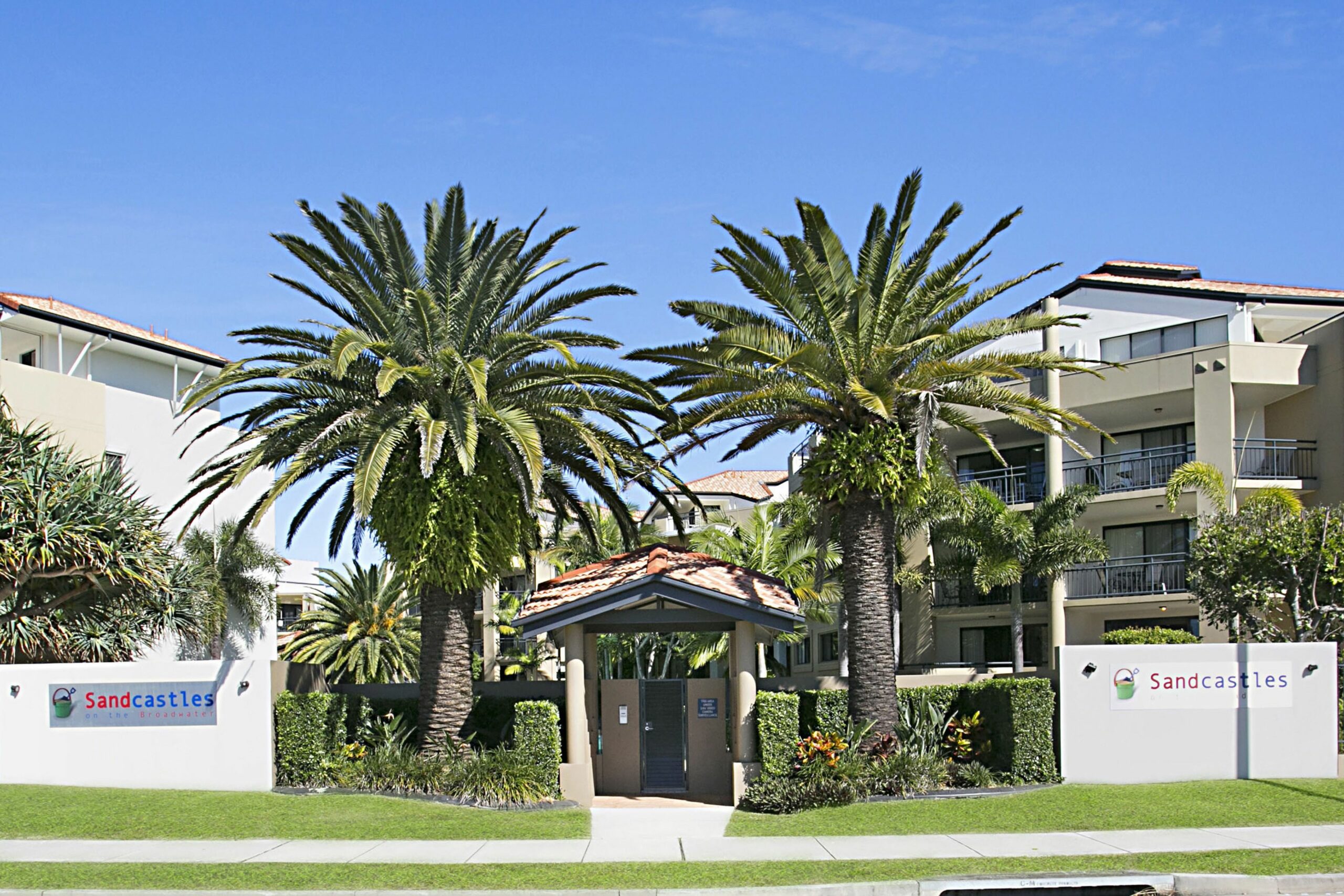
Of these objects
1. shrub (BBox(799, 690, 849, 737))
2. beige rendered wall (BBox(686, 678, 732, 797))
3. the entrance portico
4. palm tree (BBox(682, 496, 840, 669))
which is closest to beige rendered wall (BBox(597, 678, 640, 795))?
the entrance portico

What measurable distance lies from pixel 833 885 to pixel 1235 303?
97.4 ft

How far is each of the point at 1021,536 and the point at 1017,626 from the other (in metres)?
3.84

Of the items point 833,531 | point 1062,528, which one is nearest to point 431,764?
point 833,531

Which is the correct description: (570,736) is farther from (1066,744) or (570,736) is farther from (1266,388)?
(1266,388)

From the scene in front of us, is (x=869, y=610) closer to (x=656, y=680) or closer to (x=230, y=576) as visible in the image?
(x=656, y=680)

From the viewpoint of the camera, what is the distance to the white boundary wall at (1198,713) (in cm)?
2030

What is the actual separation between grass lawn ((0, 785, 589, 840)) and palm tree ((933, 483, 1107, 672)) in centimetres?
1799


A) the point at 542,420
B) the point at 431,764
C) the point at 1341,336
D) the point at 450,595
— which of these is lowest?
the point at 431,764

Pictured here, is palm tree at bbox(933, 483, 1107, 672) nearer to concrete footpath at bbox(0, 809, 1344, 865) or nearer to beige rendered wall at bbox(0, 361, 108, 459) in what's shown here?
concrete footpath at bbox(0, 809, 1344, 865)

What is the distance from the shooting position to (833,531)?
23.2 metres

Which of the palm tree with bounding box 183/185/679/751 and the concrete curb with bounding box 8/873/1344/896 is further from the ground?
the palm tree with bounding box 183/185/679/751

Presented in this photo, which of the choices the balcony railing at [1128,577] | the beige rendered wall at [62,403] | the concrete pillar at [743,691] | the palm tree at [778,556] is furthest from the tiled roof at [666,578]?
the beige rendered wall at [62,403]

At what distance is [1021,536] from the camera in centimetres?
3331

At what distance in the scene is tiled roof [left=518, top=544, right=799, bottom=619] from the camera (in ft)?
66.9
